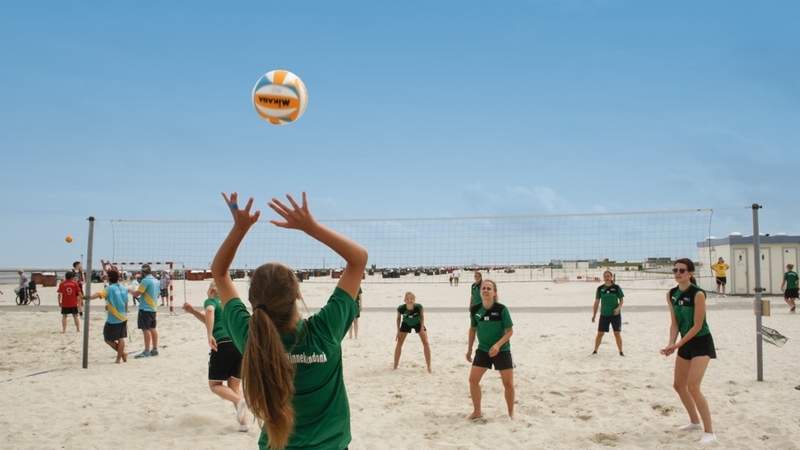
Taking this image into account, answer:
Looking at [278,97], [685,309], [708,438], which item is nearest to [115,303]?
[278,97]

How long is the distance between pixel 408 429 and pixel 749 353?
245 inches

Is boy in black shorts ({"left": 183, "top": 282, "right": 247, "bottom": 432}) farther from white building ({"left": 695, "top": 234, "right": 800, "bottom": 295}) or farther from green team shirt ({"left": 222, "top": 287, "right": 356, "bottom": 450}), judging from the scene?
white building ({"left": 695, "top": 234, "right": 800, "bottom": 295})

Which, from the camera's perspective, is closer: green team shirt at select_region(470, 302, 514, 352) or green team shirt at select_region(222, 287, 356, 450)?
green team shirt at select_region(222, 287, 356, 450)

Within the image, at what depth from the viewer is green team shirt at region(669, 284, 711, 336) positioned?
474cm

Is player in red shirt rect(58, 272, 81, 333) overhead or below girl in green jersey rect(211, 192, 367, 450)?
below

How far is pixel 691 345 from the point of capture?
4.71m

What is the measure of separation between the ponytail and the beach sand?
3.28 meters

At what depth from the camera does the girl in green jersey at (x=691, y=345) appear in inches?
182

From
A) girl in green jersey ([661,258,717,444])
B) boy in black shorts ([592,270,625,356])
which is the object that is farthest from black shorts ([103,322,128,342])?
girl in green jersey ([661,258,717,444])

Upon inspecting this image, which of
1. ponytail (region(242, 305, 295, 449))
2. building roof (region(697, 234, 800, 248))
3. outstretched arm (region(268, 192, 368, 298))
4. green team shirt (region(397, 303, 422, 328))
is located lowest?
green team shirt (region(397, 303, 422, 328))

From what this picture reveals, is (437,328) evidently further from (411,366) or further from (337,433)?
(337,433)

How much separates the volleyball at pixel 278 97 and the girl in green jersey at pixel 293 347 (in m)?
2.37

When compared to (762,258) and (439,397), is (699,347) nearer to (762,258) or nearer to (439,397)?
(439,397)

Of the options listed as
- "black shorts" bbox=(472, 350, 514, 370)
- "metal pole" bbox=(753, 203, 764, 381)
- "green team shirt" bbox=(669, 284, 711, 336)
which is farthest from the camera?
"metal pole" bbox=(753, 203, 764, 381)
